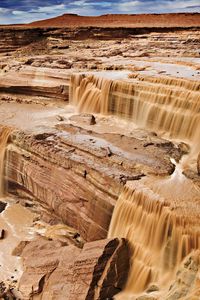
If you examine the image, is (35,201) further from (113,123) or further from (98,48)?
(98,48)

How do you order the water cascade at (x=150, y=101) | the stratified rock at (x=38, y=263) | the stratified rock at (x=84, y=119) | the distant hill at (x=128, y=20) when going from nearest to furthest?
the stratified rock at (x=38, y=263), the water cascade at (x=150, y=101), the stratified rock at (x=84, y=119), the distant hill at (x=128, y=20)

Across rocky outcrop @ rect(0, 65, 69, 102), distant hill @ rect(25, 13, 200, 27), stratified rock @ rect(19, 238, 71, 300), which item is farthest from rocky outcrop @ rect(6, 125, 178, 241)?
distant hill @ rect(25, 13, 200, 27)

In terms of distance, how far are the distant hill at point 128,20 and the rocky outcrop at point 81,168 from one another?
121 ft

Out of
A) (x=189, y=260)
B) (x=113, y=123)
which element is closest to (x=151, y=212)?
(x=189, y=260)

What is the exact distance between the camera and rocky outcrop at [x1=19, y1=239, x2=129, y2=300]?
8703mm

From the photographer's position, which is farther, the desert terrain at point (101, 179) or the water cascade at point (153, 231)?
the desert terrain at point (101, 179)

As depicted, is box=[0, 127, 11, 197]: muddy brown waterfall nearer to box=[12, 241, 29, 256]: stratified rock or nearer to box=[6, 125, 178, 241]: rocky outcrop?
box=[6, 125, 178, 241]: rocky outcrop

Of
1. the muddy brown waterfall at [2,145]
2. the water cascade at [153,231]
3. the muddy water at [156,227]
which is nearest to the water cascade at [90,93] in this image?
the muddy brown waterfall at [2,145]

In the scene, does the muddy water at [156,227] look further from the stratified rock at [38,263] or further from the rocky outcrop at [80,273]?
the stratified rock at [38,263]

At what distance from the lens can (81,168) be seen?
11086 millimetres

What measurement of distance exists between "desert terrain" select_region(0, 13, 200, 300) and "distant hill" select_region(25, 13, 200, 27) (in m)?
30.7

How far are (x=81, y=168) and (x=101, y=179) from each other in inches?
31.9

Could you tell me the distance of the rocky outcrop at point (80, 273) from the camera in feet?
28.6

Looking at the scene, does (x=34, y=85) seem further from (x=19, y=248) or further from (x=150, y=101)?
(x=19, y=248)
